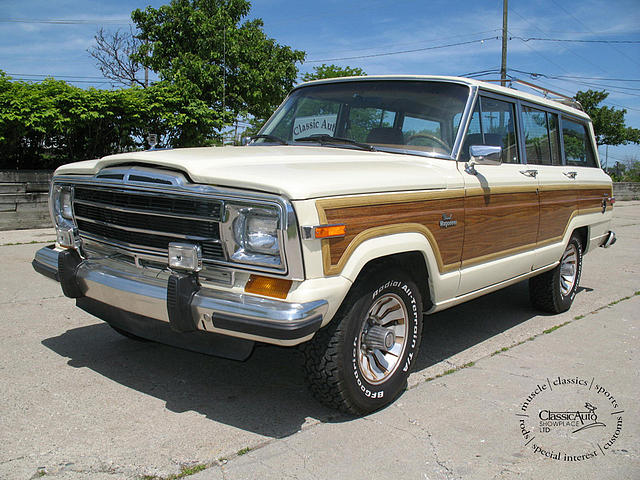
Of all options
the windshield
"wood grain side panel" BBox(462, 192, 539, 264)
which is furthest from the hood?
"wood grain side panel" BBox(462, 192, 539, 264)

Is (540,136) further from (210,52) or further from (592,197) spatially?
(210,52)

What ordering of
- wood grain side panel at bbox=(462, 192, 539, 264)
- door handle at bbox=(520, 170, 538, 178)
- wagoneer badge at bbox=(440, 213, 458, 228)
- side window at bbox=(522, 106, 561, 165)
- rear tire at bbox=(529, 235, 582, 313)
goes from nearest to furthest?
wagoneer badge at bbox=(440, 213, 458, 228), wood grain side panel at bbox=(462, 192, 539, 264), door handle at bbox=(520, 170, 538, 178), side window at bbox=(522, 106, 561, 165), rear tire at bbox=(529, 235, 582, 313)

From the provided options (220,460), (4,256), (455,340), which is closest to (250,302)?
(220,460)

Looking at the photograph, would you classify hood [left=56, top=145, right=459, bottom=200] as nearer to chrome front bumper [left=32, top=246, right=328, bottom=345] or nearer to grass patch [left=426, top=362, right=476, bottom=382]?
chrome front bumper [left=32, top=246, right=328, bottom=345]

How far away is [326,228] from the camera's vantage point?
112 inches

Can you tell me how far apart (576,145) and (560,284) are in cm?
148

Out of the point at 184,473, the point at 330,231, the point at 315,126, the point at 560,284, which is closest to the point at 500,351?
the point at 560,284

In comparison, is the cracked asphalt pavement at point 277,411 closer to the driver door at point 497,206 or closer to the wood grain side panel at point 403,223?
the driver door at point 497,206

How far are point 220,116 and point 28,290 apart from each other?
890 cm

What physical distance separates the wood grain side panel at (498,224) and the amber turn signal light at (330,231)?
1.30 meters

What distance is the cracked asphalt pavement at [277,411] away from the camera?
2777mm

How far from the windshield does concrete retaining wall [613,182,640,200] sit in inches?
1091

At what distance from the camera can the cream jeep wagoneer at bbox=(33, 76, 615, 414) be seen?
284cm

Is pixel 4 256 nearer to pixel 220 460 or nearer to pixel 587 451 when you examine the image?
pixel 220 460
